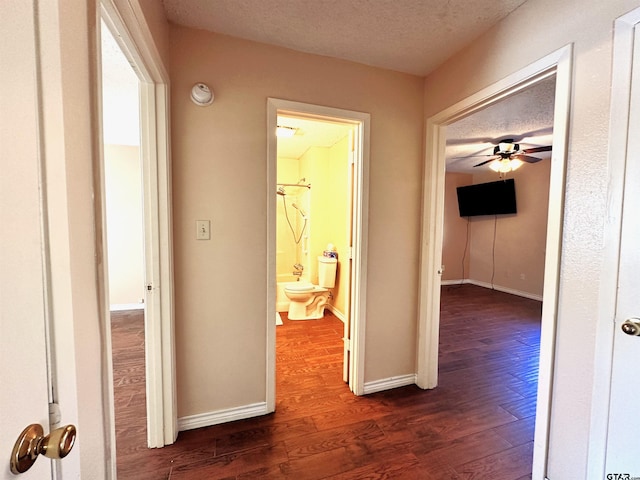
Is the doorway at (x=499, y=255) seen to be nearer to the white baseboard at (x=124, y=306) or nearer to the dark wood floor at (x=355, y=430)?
the dark wood floor at (x=355, y=430)

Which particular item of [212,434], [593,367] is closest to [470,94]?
[593,367]

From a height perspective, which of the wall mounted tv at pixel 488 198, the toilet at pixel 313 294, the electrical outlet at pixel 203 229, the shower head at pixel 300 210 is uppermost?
the wall mounted tv at pixel 488 198

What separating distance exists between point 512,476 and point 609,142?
1643 mm

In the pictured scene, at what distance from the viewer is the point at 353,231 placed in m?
2.03

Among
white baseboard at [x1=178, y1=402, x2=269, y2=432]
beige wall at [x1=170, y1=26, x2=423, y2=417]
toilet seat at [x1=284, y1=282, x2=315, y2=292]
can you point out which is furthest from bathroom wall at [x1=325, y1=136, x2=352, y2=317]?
white baseboard at [x1=178, y1=402, x2=269, y2=432]

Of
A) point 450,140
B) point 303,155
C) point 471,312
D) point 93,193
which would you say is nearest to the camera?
point 93,193

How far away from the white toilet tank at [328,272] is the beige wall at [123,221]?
2527 millimetres

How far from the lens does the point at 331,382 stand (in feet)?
7.13

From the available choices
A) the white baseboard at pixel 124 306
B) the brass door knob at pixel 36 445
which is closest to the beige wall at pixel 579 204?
the brass door knob at pixel 36 445

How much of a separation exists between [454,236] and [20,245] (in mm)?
6567

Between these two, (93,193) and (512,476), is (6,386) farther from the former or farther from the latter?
(512,476)

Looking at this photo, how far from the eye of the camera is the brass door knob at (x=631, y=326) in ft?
3.32

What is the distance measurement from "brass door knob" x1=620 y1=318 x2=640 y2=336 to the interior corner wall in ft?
16.6

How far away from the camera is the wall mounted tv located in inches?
202
